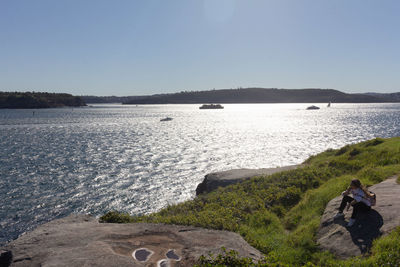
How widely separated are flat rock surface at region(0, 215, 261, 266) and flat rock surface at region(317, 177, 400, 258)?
290cm

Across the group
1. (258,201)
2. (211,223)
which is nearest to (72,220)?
(211,223)

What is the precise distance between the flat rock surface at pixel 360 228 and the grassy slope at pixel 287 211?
435 millimetres

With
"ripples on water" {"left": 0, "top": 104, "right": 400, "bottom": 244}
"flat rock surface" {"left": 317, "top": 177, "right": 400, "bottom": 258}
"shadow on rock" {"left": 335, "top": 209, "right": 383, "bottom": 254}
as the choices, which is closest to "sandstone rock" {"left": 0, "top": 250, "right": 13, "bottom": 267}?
"ripples on water" {"left": 0, "top": 104, "right": 400, "bottom": 244}

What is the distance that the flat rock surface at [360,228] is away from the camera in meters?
9.60

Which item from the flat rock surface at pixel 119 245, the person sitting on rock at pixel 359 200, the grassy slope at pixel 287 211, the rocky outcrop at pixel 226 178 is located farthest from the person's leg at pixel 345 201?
the rocky outcrop at pixel 226 178

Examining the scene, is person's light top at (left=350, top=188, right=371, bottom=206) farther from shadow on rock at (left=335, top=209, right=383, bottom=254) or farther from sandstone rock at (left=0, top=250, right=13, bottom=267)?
sandstone rock at (left=0, top=250, right=13, bottom=267)

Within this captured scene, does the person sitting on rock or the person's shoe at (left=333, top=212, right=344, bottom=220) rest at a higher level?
the person sitting on rock

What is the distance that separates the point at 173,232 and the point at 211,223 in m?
2.06

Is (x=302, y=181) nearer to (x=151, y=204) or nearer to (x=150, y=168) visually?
(x=151, y=204)

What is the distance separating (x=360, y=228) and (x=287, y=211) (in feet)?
19.9

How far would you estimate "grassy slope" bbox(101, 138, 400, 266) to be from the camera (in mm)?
10258

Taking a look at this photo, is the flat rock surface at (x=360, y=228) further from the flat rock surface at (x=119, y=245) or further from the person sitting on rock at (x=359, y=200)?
the flat rock surface at (x=119, y=245)

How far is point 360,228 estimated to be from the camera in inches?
404

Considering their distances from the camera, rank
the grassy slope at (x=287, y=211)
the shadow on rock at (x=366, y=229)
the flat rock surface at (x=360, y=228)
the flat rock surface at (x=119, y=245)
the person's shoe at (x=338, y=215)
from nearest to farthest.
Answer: the flat rock surface at (x=119, y=245) < the shadow on rock at (x=366, y=229) < the flat rock surface at (x=360, y=228) < the grassy slope at (x=287, y=211) < the person's shoe at (x=338, y=215)
